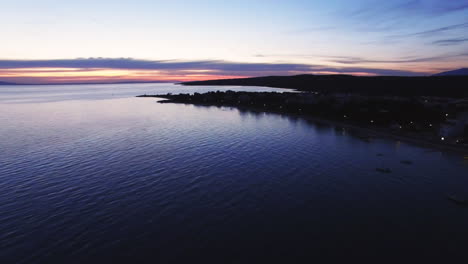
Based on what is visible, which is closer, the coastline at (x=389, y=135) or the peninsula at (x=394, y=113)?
the coastline at (x=389, y=135)

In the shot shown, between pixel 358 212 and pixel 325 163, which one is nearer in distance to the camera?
pixel 358 212

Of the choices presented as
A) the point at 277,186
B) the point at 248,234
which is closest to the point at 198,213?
the point at 248,234

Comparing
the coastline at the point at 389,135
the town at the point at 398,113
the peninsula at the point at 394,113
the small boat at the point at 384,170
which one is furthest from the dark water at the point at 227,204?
the town at the point at 398,113

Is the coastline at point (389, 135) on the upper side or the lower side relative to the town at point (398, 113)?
lower

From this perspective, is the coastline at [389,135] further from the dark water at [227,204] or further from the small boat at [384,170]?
the small boat at [384,170]

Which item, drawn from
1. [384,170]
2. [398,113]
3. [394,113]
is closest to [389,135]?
[394,113]

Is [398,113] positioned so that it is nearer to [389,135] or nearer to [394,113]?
[394,113]

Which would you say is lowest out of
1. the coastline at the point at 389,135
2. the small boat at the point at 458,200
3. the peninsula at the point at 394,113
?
the small boat at the point at 458,200

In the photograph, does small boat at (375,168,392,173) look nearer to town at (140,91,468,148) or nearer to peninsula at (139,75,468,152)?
peninsula at (139,75,468,152)

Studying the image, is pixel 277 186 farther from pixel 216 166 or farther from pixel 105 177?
pixel 105 177
